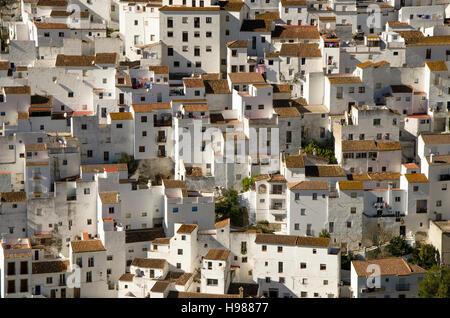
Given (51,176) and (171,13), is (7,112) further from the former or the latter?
(171,13)

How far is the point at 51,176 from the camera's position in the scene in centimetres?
5775

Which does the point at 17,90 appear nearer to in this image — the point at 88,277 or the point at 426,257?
the point at 88,277

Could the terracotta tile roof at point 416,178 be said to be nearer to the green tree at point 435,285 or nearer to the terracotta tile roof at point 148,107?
the green tree at point 435,285

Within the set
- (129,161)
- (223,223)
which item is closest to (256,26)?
(129,161)

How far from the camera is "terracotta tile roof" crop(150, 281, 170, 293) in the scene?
52594 millimetres

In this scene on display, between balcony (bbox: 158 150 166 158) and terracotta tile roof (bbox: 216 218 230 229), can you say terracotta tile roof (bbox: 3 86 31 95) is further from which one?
terracotta tile roof (bbox: 216 218 230 229)

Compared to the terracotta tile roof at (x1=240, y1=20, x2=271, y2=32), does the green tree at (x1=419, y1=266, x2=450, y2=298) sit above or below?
below

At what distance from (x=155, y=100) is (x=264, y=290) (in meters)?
11.9

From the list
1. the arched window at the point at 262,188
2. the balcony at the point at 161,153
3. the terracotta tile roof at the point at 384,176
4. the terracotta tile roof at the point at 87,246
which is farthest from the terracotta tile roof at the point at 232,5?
the terracotta tile roof at the point at 87,246

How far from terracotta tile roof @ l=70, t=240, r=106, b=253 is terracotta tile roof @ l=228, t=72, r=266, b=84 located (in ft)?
39.2

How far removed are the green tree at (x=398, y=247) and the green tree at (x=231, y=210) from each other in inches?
274

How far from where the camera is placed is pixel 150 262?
54562mm

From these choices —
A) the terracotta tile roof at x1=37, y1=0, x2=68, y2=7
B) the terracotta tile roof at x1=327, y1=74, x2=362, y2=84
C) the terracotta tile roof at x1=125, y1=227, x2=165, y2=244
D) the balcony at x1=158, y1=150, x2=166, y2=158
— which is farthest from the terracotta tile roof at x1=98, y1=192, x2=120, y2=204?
the terracotta tile roof at x1=37, y1=0, x2=68, y2=7

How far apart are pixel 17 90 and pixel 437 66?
69.5ft
